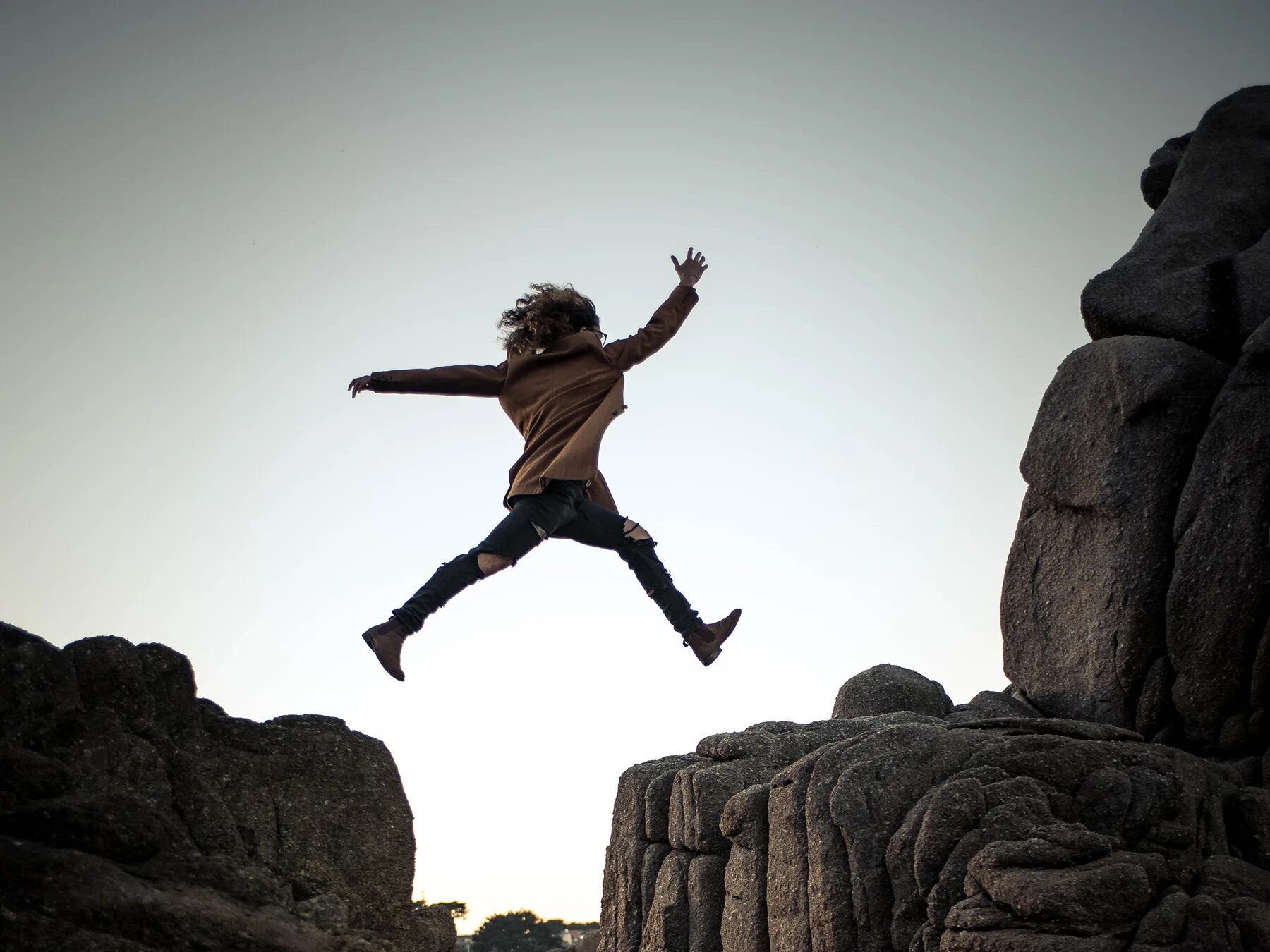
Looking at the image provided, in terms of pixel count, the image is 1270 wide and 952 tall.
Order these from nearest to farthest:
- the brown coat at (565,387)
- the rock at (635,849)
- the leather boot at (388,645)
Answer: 1. the leather boot at (388,645)
2. the brown coat at (565,387)
3. the rock at (635,849)

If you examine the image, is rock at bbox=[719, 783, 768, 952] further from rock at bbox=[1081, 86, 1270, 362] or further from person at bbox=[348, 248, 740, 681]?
rock at bbox=[1081, 86, 1270, 362]

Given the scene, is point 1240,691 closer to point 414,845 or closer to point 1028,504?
point 1028,504

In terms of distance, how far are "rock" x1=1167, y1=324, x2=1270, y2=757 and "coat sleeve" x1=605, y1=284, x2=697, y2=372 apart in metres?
5.34

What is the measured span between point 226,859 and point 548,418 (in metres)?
5.53

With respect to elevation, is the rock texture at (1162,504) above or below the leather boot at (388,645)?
above

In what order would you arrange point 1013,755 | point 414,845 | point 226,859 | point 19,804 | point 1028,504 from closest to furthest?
point 19,804
point 226,859
point 414,845
point 1013,755
point 1028,504

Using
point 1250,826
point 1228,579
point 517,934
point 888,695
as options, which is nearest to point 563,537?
point 888,695

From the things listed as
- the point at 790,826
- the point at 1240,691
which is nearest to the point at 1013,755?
the point at 790,826

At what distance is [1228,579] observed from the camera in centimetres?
1225

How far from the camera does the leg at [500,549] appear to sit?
946cm

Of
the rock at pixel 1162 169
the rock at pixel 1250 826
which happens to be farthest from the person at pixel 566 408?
the rock at pixel 1162 169

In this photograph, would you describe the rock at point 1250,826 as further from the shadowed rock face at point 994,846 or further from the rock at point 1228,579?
the rock at point 1228,579

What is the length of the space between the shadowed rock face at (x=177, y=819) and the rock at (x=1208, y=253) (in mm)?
10656

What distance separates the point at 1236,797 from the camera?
35.1ft
